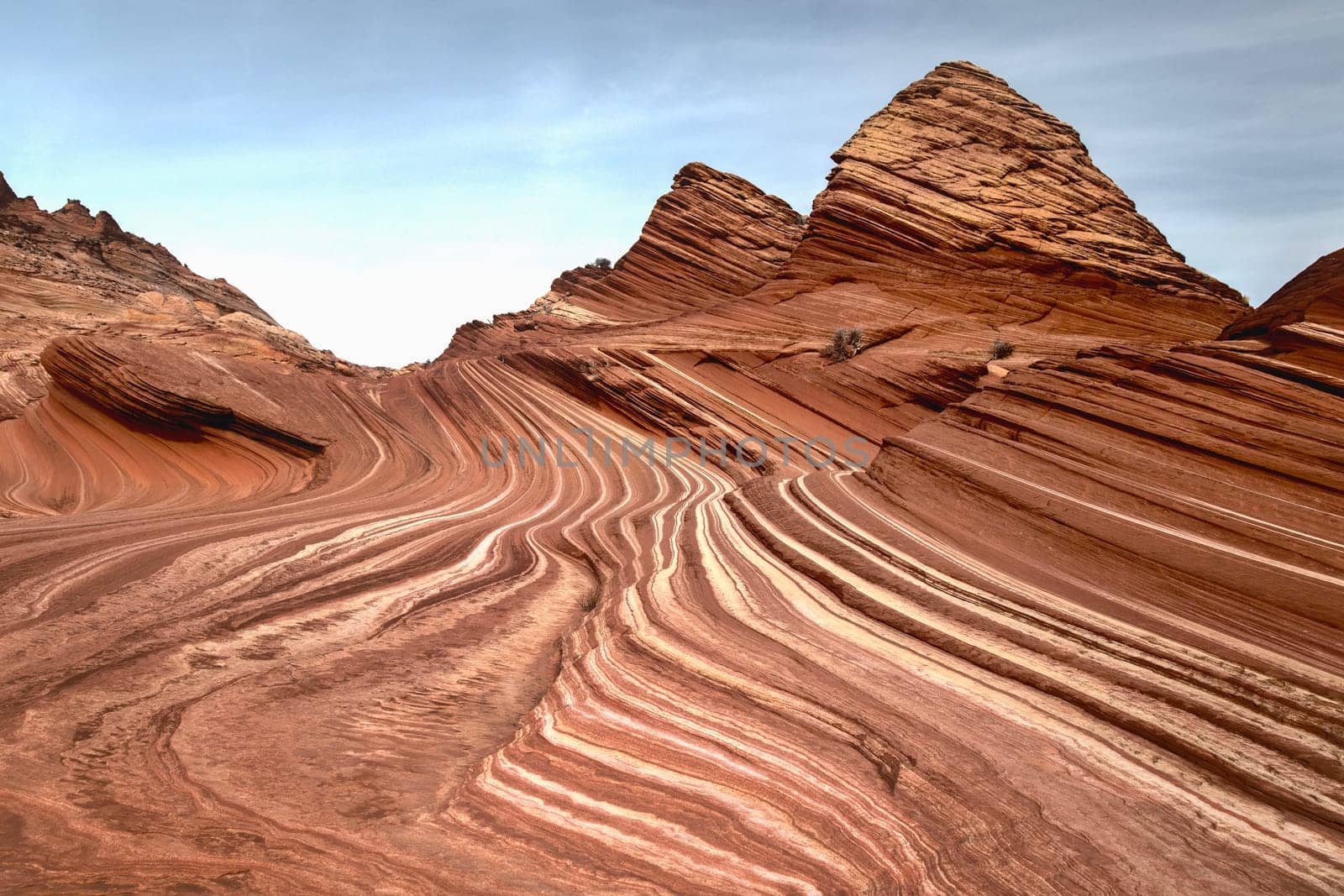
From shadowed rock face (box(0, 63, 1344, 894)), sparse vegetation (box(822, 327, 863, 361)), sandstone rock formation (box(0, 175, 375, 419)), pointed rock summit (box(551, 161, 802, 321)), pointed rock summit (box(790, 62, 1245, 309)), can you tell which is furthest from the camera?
pointed rock summit (box(551, 161, 802, 321))

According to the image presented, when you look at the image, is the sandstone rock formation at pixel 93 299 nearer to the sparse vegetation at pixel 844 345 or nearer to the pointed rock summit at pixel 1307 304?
the sparse vegetation at pixel 844 345

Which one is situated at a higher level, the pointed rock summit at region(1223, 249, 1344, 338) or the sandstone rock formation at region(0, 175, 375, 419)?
the pointed rock summit at region(1223, 249, 1344, 338)

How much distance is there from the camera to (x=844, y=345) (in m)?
20.9

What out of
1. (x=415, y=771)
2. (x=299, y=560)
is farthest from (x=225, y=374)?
(x=415, y=771)

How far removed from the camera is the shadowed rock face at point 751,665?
3.43 metres

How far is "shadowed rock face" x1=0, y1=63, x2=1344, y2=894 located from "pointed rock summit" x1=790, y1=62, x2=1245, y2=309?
14.4 meters

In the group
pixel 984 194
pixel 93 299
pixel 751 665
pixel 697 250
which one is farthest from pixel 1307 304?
pixel 93 299

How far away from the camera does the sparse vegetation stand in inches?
822

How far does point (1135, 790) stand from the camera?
13.5ft

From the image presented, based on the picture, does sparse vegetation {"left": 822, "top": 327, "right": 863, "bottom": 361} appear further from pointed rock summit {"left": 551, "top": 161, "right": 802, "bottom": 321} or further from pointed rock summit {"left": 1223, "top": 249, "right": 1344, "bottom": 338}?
pointed rock summit {"left": 1223, "top": 249, "right": 1344, "bottom": 338}

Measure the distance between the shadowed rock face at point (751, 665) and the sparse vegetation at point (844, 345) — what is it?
7.55m

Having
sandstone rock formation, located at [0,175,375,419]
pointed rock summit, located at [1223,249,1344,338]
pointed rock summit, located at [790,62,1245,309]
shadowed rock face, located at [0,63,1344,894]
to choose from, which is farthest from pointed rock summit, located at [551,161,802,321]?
pointed rock summit, located at [1223,249,1344,338]

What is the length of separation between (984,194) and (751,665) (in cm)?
2445

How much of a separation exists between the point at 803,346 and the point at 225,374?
16.5 meters
